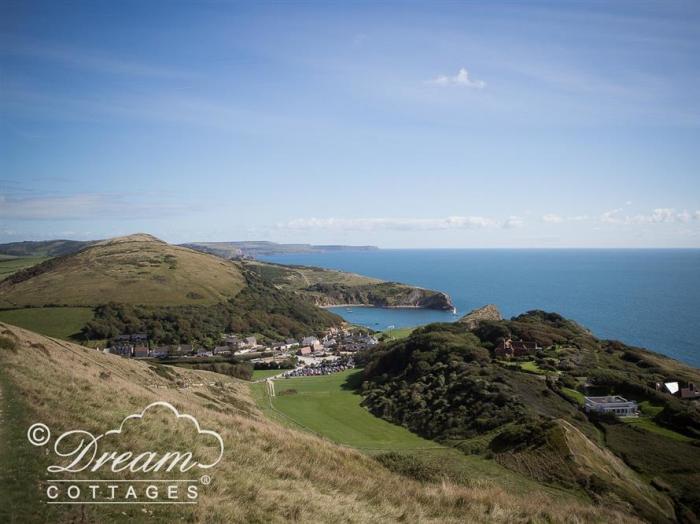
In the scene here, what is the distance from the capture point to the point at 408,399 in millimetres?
46312

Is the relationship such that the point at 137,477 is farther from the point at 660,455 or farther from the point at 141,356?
the point at 141,356

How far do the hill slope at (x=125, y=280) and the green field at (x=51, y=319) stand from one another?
209 inches

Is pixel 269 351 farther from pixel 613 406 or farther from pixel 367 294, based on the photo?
pixel 367 294

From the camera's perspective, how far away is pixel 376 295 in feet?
606

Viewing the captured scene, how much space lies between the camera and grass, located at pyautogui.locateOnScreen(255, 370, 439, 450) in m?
36.6

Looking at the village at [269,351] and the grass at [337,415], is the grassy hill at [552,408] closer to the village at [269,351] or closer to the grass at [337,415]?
the grass at [337,415]

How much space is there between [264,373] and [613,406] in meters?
51.0

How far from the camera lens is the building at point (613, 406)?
36.3 metres

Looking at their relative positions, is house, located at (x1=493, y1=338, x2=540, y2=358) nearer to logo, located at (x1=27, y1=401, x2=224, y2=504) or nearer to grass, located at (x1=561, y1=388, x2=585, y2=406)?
grass, located at (x1=561, y1=388, x2=585, y2=406)

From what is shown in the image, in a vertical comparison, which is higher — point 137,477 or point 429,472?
point 137,477

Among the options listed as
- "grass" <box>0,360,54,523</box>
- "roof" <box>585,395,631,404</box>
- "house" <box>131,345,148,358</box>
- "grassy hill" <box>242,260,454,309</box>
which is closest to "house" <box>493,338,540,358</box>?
"roof" <box>585,395,631,404</box>

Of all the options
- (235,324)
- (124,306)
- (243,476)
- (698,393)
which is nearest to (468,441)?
(698,393)

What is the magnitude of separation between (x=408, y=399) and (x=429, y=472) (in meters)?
32.0

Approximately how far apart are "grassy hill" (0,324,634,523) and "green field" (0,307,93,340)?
83712mm
